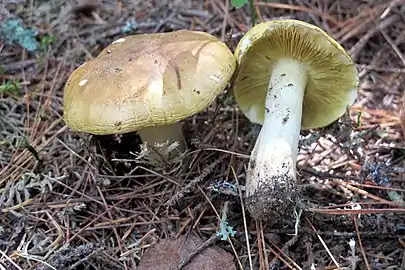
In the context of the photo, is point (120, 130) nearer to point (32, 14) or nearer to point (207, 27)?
point (207, 27)

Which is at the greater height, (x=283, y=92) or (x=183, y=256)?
(x=283, y=92)

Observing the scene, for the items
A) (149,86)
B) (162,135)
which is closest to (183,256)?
(162,135)

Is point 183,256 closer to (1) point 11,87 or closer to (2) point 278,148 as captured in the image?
(2) point 278,148

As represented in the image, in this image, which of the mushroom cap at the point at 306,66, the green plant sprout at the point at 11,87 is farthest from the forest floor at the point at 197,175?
the mushroom cap at the point at 306,66

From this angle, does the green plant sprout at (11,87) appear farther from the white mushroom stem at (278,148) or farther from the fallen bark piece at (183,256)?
the white mushroom stem at (278,148)

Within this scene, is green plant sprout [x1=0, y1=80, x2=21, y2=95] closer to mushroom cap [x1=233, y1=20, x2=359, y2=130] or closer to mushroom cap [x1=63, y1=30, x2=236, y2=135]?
mushroom cap [x1=63, y1=30, x2=236, y2=135]

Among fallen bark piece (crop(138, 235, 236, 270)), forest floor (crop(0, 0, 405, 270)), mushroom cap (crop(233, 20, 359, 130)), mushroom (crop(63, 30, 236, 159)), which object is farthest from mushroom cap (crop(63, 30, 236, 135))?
fallen bark piece (crop(138, 235, 236, 270))

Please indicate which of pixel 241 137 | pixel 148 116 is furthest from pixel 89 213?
pixel 241 137
